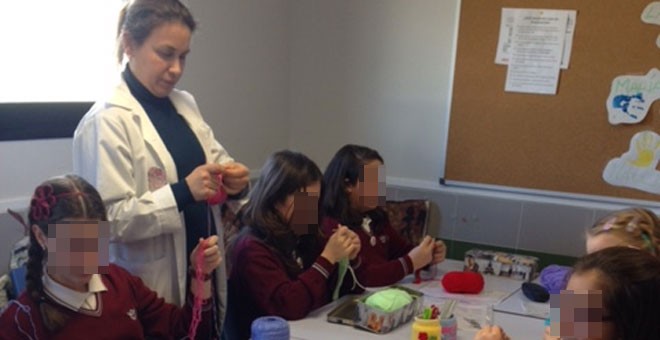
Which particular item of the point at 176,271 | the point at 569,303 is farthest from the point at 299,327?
the point at 569,303

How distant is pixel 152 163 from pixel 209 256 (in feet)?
0.95

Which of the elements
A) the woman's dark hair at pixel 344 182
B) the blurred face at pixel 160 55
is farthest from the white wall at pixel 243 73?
the blurred face at pixel 160 55

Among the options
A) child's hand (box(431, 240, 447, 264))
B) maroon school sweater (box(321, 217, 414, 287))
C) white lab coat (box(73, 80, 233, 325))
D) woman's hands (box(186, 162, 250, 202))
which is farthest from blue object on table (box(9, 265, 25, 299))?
child's hand (box(431, 240, 447, 264))

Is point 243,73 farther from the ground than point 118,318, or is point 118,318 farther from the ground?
point 243,73

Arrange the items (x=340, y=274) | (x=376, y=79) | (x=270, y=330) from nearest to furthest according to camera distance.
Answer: (x=270, y=330) → (x=340, y=274) → (x=376, y=79)

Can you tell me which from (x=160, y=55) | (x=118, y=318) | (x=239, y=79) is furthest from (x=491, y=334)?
(x=239, y=79)

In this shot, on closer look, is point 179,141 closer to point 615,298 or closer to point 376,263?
point 376,263

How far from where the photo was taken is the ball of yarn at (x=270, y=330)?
146 centimetres

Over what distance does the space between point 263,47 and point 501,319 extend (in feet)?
6.10

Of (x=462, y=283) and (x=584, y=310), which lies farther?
(x=462, y=283)

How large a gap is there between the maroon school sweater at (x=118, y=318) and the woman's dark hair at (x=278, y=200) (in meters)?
0.32

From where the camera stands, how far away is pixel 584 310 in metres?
1.15

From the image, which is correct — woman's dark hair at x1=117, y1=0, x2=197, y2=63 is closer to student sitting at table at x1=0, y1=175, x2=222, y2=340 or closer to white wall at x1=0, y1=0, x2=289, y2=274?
student sitting at table at x1=0, y1=175, x2=222, y2=340

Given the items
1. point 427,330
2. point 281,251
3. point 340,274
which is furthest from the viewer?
point 340,274
